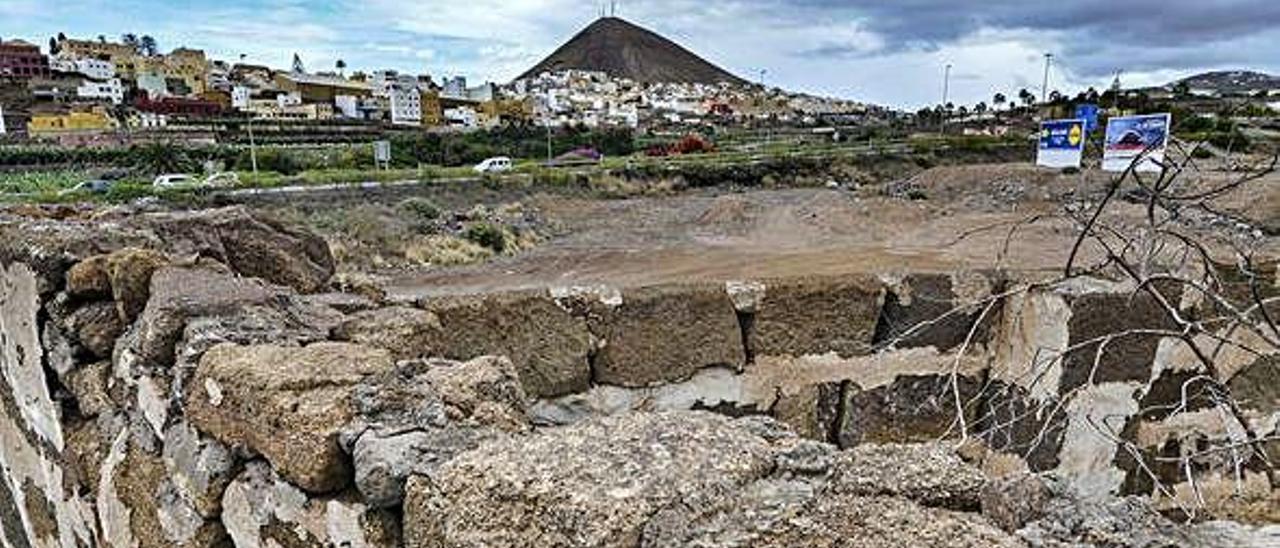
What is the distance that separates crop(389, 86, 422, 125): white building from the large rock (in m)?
92.0

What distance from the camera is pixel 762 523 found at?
58.7 inches

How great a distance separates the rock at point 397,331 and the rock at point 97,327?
0.85 meters

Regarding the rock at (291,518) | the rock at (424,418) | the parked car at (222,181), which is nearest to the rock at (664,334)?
the rock at (424,418)

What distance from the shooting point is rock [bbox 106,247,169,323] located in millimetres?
3168

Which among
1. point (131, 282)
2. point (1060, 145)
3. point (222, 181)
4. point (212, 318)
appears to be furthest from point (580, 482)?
point (1060, 145)

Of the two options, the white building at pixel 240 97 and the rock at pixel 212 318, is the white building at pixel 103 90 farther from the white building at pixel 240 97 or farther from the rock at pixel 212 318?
the rock at pixel 212 318

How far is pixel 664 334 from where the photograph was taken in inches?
170

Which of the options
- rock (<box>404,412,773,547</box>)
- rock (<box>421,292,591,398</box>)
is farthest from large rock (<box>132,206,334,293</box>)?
rock (<box>404,412,773,547</box>)

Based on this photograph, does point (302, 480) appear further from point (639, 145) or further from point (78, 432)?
point (639, 145)

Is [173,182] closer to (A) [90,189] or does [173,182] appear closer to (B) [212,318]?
(A) [90,189]

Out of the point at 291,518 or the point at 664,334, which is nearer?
the point at 291,518

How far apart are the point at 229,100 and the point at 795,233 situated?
75.5 metres

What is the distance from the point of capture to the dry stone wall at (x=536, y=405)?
159cm

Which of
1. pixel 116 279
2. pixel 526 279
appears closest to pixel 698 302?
pixel 116 279
